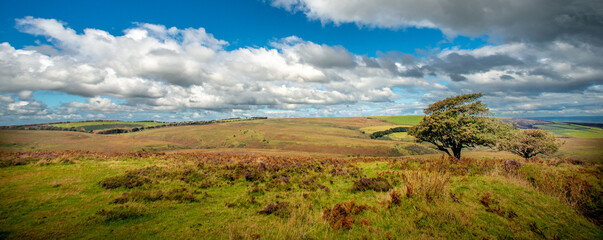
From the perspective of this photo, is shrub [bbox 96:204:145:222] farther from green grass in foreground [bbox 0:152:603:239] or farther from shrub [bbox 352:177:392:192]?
shrub [bbox 352:177:392:192]

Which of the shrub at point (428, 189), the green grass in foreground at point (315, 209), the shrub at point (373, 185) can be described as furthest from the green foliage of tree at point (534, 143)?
the shrub at point (428, 189)

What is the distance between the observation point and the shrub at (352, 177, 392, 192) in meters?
10.4

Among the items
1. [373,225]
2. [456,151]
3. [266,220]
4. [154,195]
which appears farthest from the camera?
[456,151]

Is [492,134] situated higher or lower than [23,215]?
higher

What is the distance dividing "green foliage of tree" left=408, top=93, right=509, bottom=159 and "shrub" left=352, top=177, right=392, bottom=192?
620 inches

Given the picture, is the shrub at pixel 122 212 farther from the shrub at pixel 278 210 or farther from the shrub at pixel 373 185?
the shrub at pixel 373 185

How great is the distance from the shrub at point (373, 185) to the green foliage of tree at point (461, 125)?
51.6 ft

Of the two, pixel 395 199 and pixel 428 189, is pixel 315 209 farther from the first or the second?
pixel 428 189

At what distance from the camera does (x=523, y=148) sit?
2791 cm

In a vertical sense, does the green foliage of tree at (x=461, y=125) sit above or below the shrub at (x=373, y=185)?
above

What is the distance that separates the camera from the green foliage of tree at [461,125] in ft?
72.8

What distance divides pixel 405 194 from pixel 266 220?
5.18m

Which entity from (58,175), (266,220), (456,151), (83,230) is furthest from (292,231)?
(456,151)

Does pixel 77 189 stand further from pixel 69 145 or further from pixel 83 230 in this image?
pixel 69 145
